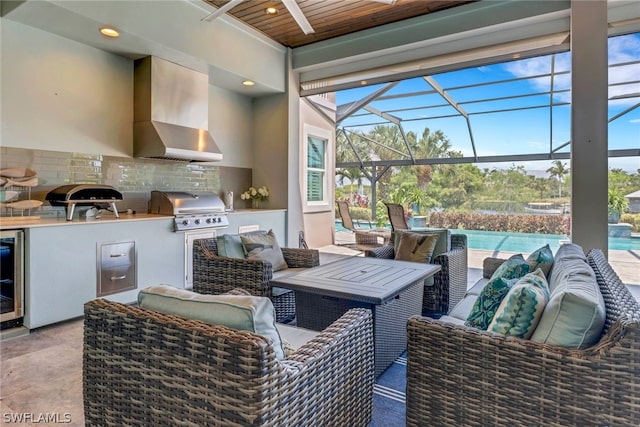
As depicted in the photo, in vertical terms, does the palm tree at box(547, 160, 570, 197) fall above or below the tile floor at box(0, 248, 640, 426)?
above

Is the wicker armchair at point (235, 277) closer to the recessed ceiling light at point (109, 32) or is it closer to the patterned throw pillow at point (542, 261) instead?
the patterned throw pillow at point (542, 261)

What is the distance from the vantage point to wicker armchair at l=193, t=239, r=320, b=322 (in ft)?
9.61

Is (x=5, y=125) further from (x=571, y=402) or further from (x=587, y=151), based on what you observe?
(x=587, y=151)

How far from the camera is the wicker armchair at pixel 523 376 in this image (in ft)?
3.70

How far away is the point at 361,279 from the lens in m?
2.64

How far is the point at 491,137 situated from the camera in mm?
8789

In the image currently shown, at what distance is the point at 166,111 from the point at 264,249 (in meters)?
2.26

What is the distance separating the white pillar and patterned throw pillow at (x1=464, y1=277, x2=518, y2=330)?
8.42 ft

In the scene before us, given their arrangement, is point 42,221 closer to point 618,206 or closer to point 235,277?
point 235,277

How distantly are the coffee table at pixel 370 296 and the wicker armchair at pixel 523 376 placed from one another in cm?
73

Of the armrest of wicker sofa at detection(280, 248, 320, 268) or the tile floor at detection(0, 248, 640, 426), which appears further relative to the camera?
the armrest of wicker sofa at detection(280, 248, 320, 268)

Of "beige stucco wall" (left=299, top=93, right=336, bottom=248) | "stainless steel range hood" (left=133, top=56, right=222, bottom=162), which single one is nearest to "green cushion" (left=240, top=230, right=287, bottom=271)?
"stainless steel range hood" (left=133, top=56, right=222, bottom=162)

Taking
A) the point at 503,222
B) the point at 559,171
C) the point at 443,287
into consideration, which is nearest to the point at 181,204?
the point at 443,287

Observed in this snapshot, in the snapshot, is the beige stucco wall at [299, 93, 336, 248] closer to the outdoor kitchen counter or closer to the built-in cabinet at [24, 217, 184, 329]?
the built-in cabinet at [24, 217, 184, 329]
